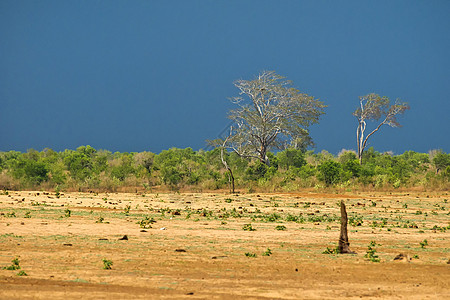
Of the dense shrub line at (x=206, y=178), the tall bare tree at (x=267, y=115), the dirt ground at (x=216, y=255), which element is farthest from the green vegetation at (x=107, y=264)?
the tall bare tree at (x=267, y=115)

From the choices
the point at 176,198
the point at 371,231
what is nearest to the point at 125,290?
the point at 371,231

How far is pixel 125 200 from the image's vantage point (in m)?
31.8

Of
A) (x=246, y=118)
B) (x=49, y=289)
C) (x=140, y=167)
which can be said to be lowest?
(x=49, y=289)

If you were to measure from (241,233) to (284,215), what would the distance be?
7.08 meters

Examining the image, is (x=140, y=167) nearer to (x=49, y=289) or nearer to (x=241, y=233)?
(x=241, y=233)

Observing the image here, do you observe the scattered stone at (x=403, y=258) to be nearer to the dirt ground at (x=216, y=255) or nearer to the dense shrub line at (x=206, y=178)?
the dirt ground at (x=216, y=255)

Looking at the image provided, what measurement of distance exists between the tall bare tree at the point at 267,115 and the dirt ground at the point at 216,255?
2373cm

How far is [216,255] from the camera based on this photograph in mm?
13805

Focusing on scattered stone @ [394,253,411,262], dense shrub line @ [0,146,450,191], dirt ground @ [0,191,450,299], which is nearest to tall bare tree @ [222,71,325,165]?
dense shrub line @ [0,146,450,191]

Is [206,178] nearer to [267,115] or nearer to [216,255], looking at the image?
[267,115]

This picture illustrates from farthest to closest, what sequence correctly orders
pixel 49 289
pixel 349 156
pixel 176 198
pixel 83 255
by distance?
1. pixel 349 156
2. pixel 176 198
3. pixel 83 255
4. pixel 49 289

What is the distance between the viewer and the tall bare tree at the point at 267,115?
49.9 meters

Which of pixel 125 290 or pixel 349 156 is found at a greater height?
pixel 349 156

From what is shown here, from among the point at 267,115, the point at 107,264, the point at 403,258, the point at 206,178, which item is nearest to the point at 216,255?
the point at 107,264
